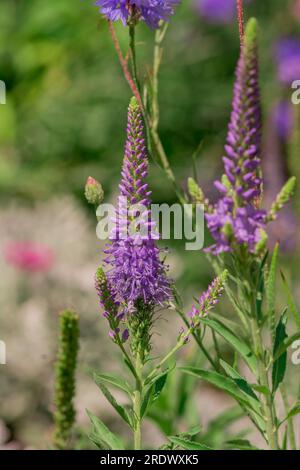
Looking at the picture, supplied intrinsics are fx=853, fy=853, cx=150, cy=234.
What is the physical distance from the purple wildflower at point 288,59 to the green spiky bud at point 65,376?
2.07 meters

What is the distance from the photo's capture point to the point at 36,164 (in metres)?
3.51

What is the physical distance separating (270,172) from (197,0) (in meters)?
1.40

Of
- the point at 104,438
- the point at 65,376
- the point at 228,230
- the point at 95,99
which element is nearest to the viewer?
the point at 228,230

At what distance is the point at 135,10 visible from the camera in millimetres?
1067

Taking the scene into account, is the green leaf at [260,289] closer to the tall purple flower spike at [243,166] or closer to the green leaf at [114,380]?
the tall purple flower spike at [243,166]

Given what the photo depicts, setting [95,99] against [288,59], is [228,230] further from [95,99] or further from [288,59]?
[95,99]

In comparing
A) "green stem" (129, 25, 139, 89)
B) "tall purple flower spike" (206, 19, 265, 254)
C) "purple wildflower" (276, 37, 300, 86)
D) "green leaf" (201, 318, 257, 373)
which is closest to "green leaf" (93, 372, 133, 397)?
"green leaf" (201, 318, 257, 373)

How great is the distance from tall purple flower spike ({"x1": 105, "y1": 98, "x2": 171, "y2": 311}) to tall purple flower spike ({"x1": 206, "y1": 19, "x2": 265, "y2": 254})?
10 centimetres

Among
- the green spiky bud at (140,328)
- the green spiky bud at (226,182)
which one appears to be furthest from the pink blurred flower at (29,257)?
the green spiky bud at (226,182)

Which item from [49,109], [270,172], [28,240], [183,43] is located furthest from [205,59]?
[28,240]

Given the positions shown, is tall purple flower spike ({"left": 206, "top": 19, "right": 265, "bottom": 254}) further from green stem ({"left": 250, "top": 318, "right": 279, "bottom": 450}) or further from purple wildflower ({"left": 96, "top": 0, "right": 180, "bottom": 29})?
purple wildflower ({"left": 96, "top": 0, "right": 180, "bottom": 29})

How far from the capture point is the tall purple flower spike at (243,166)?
0.83 metres

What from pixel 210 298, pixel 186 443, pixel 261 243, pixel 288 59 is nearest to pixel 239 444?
pixel 186 443

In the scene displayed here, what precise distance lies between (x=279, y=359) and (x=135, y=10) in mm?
465
